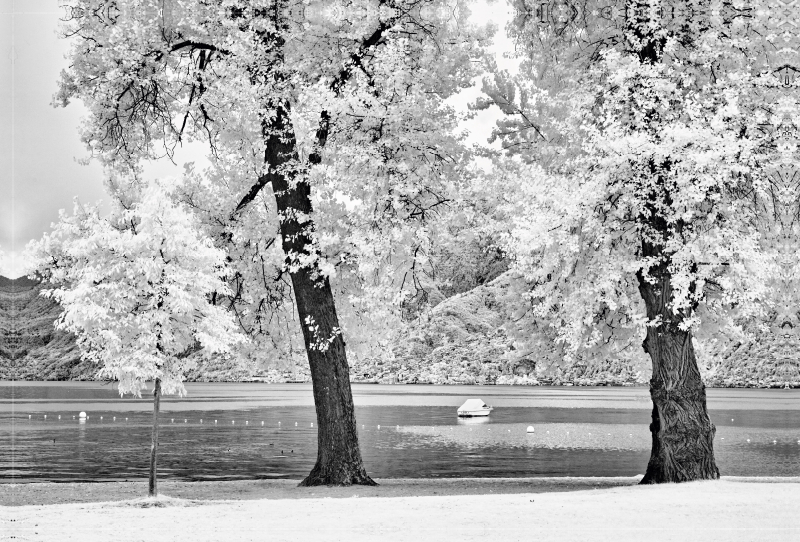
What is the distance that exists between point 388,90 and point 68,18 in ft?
27.0

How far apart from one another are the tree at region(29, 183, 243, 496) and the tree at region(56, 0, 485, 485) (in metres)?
2.48

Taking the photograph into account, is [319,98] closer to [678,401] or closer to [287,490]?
[287,490]

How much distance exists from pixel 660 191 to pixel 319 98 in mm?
7159

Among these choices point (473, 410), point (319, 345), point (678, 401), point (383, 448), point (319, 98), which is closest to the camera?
point (319, 98)

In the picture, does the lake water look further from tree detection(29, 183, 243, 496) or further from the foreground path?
the foreground path

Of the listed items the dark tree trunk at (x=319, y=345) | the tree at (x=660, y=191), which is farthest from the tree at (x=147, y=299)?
the tree at (x=660, y=191)

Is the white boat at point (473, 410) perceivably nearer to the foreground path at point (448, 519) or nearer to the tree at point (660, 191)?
the tree at point (660, 191)

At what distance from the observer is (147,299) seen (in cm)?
1908

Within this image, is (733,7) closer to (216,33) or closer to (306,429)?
(216,33)

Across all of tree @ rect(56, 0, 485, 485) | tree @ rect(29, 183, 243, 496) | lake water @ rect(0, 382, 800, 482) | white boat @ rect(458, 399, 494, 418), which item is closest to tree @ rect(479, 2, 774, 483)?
tree @ rect(56, 0, 485, 485)

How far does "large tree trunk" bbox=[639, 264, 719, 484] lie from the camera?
19.6m

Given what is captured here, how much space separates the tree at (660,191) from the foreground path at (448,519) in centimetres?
343

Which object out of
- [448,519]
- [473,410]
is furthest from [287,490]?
[473,410]

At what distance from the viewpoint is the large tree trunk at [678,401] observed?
1961 centimetres
